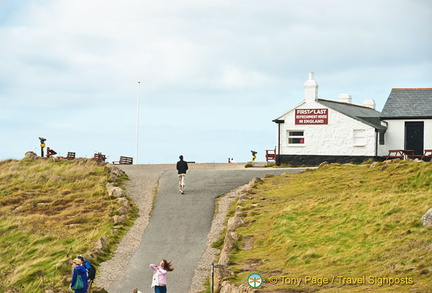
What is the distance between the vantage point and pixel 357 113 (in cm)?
5706

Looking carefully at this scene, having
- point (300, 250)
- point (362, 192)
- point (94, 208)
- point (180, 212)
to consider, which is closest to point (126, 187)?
point (94, 208)

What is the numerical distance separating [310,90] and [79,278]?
35.1 metres

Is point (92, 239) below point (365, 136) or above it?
below

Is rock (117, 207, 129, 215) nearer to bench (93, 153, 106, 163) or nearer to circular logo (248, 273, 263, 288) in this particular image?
circular logo (248, 273, 263, 288)

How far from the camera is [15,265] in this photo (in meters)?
30.3

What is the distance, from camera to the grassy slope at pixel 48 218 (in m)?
27.7

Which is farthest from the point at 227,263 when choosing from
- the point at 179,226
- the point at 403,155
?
the point at 403,155

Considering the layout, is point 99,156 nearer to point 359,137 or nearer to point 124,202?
point 124,202

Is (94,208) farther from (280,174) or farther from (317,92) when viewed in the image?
(317,92)

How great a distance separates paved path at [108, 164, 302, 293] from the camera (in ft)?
84.4

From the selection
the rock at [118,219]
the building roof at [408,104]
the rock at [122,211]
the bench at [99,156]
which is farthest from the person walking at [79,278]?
the building roof at [408,104]

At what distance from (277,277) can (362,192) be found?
Result: 1249cm

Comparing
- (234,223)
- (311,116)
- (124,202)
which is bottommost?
(234,223)

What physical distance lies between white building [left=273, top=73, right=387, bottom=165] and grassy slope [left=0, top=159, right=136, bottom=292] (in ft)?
47.8
